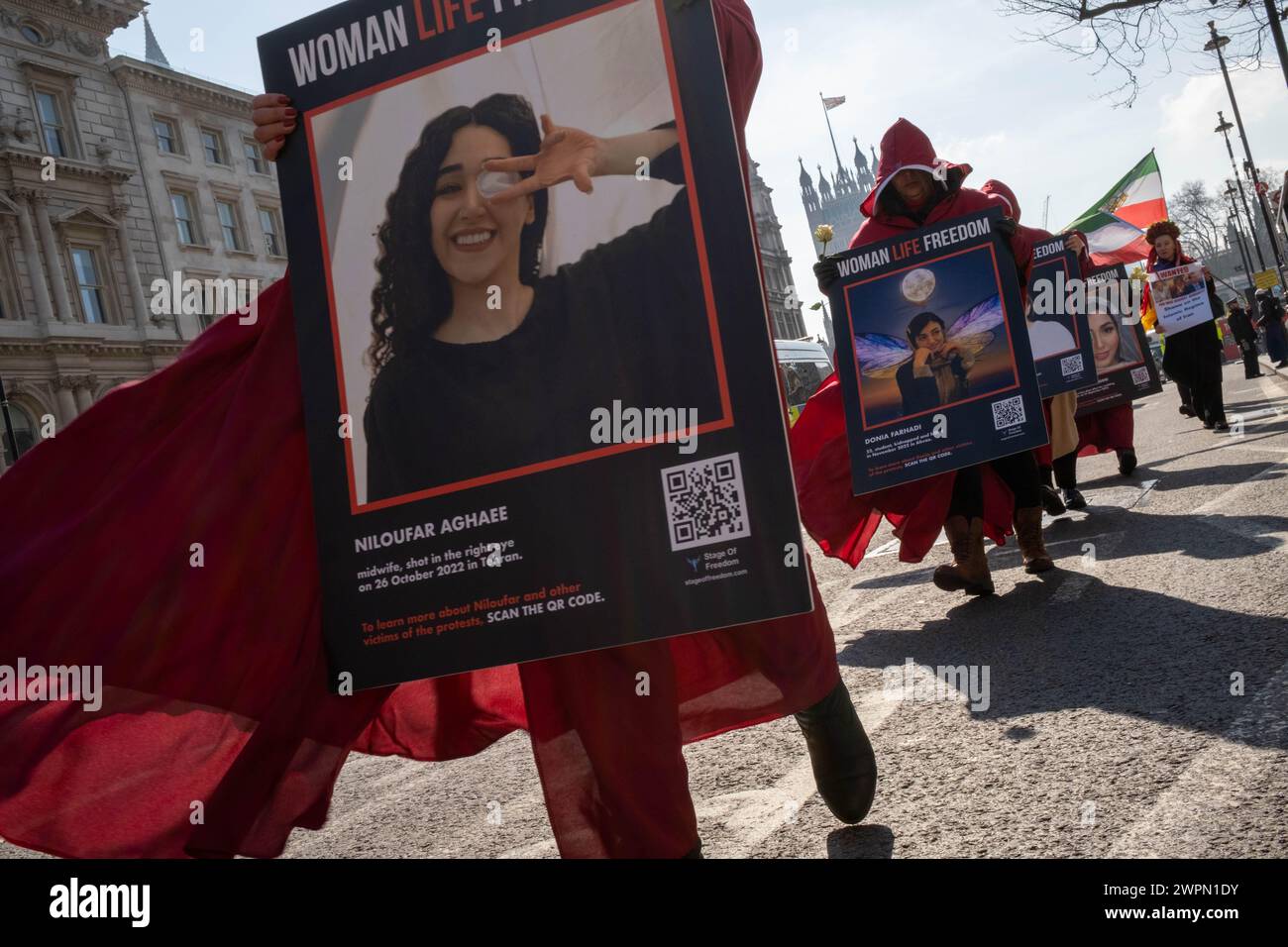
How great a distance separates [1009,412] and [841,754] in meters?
3.36

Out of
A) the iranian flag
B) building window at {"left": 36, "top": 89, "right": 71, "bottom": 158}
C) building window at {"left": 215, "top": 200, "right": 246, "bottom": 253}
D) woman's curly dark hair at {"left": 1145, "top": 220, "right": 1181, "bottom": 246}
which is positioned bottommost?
woman's curly dark hair at {"left": 1145, "top": 220, "right": 1181, "bottom": 246}

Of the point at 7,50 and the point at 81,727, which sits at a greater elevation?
the point at 7,50

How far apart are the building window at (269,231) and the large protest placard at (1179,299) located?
1373 inches

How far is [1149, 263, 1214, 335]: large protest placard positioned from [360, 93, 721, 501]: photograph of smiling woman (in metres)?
11.4

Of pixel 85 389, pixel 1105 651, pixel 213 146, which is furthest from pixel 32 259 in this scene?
pixel 1105 651

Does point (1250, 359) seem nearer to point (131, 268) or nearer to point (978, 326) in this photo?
point (978, 326)

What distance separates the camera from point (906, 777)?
132 inches

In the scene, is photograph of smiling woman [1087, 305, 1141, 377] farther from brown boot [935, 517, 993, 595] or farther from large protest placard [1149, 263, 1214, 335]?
brown boot [935, 517, 993, 595]

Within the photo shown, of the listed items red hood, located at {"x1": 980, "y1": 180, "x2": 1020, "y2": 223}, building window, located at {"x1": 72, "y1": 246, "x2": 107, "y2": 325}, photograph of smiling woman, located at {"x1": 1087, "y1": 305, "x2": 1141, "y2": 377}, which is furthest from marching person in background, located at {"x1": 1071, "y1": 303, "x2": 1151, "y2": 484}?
building window, located at {"x1": 72, "y1": 246, "x2": 107, "y2": 325}

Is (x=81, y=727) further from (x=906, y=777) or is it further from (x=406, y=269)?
(x=906, y=777)

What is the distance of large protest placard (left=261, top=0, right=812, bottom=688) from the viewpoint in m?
2.25
